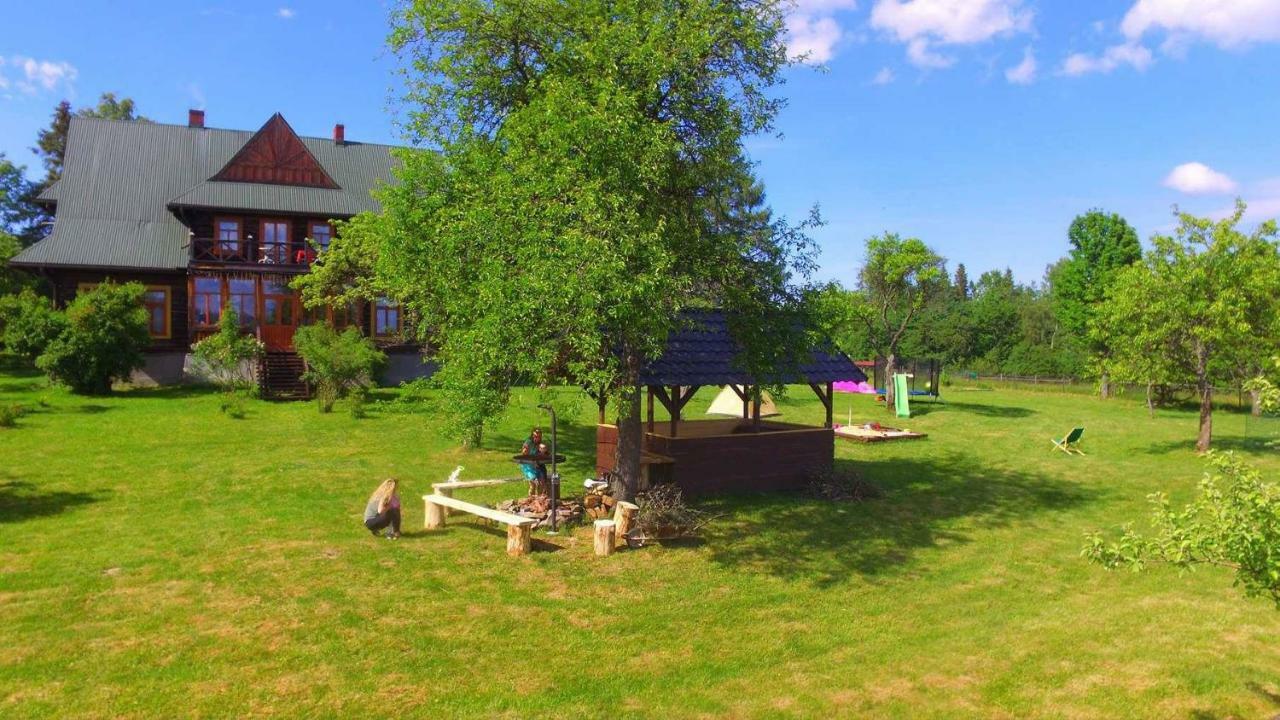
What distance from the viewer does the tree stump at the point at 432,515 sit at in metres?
13.0

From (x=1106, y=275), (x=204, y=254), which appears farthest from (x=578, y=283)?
(x=1106, y=275)

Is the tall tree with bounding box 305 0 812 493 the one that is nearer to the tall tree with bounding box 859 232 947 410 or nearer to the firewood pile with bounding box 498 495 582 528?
the firewood pile with bounding box 498 495 582 528

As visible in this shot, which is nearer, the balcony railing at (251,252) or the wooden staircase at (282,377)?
the wooden staircase at (282,377)

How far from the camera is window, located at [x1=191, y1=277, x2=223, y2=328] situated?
104ft

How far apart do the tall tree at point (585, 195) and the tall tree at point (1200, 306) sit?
14611mm

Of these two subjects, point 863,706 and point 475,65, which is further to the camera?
point 475,65

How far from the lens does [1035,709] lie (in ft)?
24.5

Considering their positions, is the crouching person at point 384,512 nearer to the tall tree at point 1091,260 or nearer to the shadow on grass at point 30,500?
the shadow on grass at point 30,500

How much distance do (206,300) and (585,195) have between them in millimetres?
26870

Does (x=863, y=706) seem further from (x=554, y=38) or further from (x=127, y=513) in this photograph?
(x=127, y=513)

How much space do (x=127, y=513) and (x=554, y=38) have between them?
10.6 meters

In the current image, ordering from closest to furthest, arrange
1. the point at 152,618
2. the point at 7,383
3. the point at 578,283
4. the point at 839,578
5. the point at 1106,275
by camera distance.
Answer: the point at 152,618 → the point at 578,283 → the point at 839,578 → the point at 7,383 → the point at 1106,275

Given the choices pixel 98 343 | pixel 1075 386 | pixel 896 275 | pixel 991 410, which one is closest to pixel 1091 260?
pixel 1075 386

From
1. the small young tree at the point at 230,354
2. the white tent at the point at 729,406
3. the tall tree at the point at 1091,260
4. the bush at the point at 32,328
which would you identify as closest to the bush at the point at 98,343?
the bush at the point at 32,328
